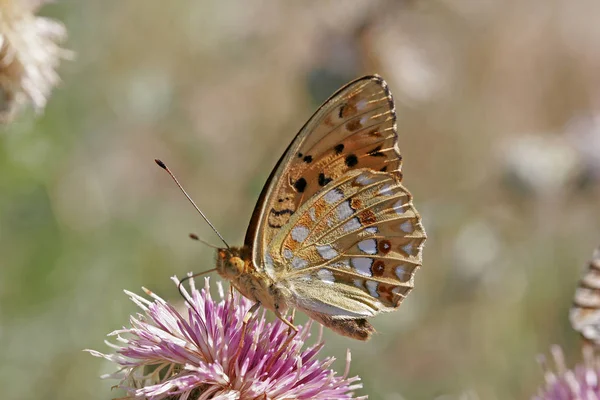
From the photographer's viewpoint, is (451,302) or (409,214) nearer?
(409,214)

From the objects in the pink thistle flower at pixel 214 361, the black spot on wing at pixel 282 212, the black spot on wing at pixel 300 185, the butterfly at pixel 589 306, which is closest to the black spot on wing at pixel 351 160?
the black spot on wing at pixel 300 185

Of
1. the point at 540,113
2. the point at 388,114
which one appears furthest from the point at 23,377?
the point at 540,113

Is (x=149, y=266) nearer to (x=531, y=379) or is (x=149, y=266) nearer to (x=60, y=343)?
(x=60, y=343)

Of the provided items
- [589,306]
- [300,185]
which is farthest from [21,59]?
[589,306]

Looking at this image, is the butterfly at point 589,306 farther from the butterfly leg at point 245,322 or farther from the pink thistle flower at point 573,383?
the butterfly leg at point 245,322

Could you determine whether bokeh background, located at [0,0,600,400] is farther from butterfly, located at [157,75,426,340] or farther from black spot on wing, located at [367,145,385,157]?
black spot on wing, located at [367,145,385,157]

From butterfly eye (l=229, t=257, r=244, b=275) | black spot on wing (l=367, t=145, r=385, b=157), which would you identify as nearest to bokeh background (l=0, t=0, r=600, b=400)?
butterfly eye (l=229, t=257, r=244, b=275)
